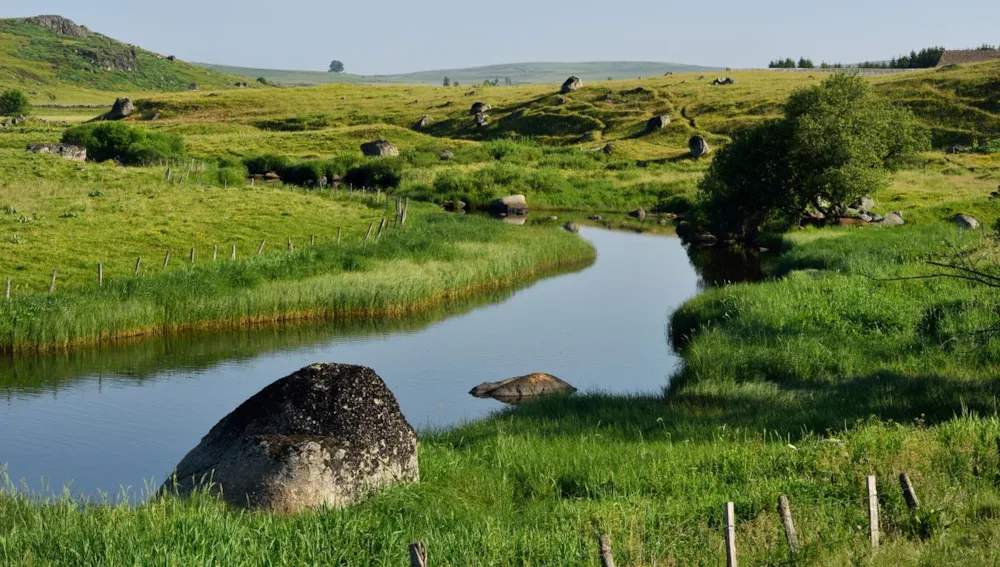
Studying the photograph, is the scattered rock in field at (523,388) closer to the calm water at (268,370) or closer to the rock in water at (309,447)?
the calm water at (268,370)

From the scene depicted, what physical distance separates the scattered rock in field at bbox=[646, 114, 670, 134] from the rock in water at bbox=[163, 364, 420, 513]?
103 metres

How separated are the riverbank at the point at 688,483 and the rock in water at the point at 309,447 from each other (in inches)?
24.1

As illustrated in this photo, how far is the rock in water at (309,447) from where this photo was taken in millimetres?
15047

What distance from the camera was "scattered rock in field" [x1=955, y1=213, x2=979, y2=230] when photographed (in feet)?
170

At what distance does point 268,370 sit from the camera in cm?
3080

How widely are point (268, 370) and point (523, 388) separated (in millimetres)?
7939

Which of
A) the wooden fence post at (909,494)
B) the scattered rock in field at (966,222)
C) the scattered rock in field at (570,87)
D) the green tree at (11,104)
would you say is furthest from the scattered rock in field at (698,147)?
the green tree at (11,104)

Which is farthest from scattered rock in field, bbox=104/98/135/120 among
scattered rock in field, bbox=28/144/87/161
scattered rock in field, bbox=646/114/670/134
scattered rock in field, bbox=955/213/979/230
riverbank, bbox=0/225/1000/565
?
riverbank, bbox=0/225/1000/565

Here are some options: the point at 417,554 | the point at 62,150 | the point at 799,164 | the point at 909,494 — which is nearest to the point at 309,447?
the point at 417,554

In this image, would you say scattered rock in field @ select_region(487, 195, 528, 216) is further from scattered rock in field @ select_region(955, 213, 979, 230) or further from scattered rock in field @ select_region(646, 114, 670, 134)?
scattered rock in field @ select_region(646, 114, 670, 134)

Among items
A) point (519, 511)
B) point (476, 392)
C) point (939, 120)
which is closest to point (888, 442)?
point (519, 511)

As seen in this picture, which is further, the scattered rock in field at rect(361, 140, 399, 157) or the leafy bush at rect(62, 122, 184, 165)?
the scattered rock in field at rect(361, 140, 399, 157)

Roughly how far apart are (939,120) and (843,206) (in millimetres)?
52248

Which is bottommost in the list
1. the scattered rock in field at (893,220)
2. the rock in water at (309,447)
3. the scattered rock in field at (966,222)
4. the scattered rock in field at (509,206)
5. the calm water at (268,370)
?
the scattered rock in field at (509,206)
